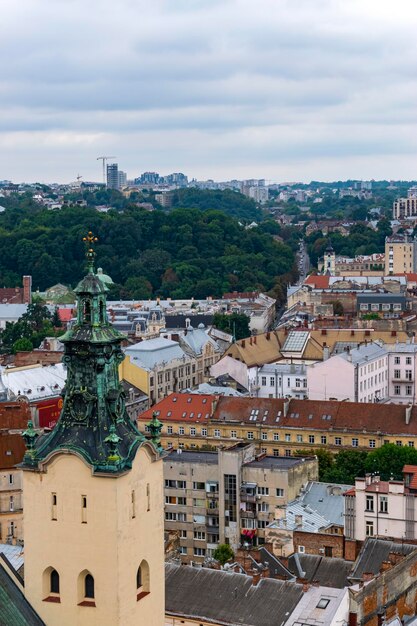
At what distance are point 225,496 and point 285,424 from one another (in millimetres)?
16310

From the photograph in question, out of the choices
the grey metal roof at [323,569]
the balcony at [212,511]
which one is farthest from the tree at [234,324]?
the grey metal roof at [323,569]

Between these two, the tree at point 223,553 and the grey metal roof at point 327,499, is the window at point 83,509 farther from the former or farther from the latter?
the grey metal roof at point 327,499

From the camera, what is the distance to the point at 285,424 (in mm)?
73750

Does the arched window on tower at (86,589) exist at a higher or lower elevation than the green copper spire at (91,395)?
lower

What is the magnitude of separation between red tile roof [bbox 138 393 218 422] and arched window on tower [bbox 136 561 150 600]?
5101cm

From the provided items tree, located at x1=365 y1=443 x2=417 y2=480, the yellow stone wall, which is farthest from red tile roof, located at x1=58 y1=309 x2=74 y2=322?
the yellow stone wall

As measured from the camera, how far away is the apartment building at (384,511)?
48.6 m

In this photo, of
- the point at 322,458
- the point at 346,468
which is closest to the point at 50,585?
the point at 346,468

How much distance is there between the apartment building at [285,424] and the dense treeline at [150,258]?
87.2m

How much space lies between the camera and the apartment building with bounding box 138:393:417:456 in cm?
7206

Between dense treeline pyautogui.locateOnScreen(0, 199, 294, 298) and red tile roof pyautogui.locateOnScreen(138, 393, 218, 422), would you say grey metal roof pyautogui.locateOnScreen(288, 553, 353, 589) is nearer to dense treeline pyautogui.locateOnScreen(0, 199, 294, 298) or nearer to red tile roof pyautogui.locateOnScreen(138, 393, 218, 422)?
red tile roof pyautogui.locateOnScreen(138, 393, 218, 422)

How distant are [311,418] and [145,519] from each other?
50.3m

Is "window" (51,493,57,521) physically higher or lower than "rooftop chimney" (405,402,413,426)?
higher

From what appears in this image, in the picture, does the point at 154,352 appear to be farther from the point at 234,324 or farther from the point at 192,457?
the point at 192,457
